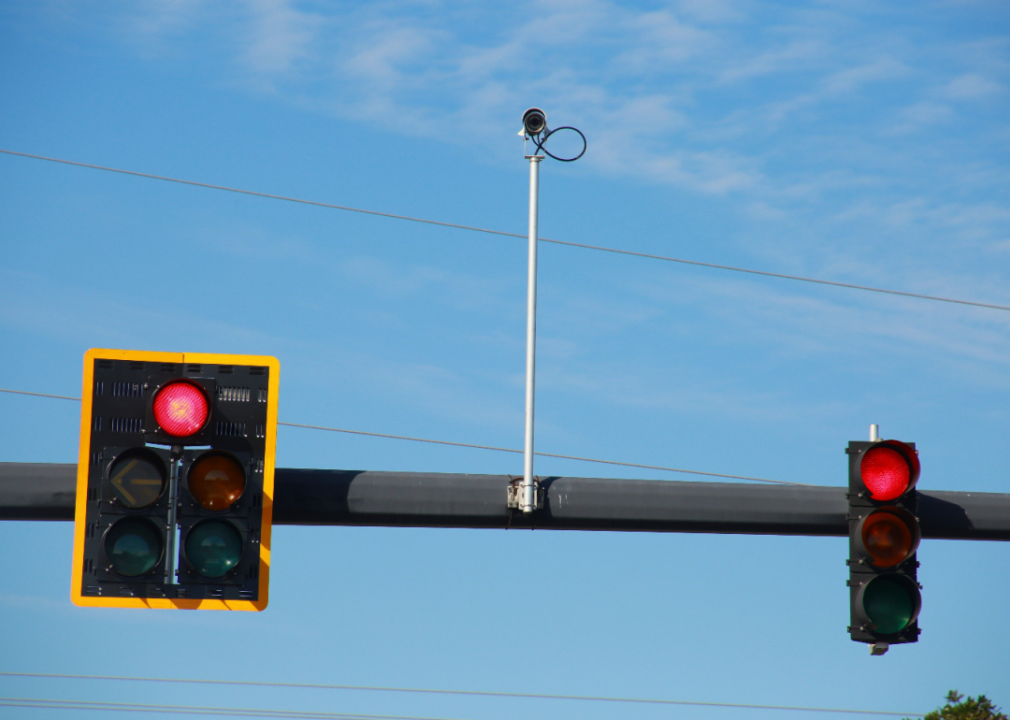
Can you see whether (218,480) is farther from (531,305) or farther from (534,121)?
(534,121)

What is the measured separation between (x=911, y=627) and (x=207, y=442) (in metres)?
4.08

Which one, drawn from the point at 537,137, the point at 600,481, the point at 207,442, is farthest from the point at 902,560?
the point at 207,442

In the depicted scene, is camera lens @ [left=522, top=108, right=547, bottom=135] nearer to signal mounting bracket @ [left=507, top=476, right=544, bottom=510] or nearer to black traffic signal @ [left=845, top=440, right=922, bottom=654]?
signal mounting bracket @ [left=507, top=476, right=544, bottom=510]

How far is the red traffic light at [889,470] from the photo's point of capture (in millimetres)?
6805

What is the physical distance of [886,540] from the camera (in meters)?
6.74

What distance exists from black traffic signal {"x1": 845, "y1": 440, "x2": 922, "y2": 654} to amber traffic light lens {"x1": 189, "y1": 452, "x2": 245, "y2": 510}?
138 inches

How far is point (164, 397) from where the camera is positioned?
6234mm

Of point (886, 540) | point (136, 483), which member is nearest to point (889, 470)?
point (886, 540)

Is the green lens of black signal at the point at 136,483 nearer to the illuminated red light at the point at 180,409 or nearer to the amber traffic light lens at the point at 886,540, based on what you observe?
the illuminated red light at the point at 180,409

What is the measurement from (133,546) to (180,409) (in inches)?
29.7

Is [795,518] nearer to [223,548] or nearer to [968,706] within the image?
[223,548]

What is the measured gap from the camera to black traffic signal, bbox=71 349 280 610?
20.2ft

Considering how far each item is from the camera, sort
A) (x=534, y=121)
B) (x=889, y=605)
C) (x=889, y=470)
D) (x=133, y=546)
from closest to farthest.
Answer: (x=133, y=546), (x=889, y=605), (x=889, y=470), (x=534, y=121)

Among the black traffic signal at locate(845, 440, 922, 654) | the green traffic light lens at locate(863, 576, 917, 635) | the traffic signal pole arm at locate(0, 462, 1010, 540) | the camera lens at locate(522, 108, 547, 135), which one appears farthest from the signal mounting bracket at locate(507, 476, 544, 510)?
the camera lens at locate(522, 108, 547, 135)
